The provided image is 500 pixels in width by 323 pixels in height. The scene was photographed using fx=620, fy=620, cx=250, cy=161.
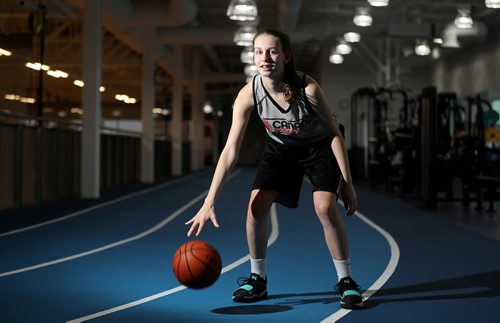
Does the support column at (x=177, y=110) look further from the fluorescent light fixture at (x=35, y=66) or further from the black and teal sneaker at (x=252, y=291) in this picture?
the black and teal sneaker at (x=252, y=291)

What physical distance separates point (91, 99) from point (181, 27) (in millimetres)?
6907

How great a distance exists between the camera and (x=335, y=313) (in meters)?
3.78

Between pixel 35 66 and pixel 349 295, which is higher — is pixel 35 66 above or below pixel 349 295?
above

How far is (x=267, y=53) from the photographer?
11.9 ft

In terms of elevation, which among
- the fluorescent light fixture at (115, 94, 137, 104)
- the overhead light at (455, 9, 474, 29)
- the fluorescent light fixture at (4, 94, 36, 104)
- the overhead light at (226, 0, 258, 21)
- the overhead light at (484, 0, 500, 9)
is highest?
the fluorescent light fixture at (115, 94, 137, 104)

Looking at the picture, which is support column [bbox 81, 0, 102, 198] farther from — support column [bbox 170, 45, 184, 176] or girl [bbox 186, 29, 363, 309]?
support column [bbox 170, 45, 184, 176]

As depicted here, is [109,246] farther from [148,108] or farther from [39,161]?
[148,108]

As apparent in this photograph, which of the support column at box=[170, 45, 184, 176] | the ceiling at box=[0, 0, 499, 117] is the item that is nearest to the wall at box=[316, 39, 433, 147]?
the ceiling at box=[0, 0, 499, 117]

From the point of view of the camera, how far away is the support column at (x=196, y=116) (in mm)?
28041

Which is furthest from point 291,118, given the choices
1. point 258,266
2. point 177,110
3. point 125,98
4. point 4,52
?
point 125,98

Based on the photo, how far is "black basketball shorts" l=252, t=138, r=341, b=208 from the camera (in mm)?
3918

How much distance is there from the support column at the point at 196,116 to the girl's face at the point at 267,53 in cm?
2417

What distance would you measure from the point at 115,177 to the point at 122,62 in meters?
7.57

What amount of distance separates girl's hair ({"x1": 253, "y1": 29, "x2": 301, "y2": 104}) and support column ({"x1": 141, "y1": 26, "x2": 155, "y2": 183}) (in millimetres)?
14722
